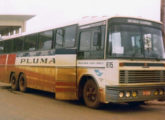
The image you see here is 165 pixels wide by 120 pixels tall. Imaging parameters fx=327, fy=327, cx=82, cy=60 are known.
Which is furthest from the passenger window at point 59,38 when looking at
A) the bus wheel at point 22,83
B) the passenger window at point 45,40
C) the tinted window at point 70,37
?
the bus wheel at point 22,83

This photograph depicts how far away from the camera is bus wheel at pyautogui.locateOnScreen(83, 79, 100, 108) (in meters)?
10.6

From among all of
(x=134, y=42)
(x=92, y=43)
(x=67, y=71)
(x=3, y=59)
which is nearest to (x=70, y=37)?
(x=67, y=71)

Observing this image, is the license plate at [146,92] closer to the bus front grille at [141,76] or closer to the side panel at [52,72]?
the bus front grille at [141,76]

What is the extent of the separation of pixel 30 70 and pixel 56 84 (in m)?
4.08

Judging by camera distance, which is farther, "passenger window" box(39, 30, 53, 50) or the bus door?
"passenger window" box(39, 30, 53, 50)

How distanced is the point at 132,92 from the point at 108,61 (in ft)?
3.86

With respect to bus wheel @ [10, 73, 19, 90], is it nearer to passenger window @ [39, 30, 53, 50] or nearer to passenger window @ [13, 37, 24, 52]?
passenger window @ [13, 37, 24, 52]

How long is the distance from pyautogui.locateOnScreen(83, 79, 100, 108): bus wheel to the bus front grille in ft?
4.13

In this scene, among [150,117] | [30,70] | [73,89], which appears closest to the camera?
[150,117]

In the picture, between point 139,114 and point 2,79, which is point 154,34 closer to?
point 139,114

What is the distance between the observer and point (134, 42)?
1024cm

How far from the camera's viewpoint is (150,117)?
30.9 feet

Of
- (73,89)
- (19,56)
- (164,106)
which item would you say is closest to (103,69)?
(73,89)

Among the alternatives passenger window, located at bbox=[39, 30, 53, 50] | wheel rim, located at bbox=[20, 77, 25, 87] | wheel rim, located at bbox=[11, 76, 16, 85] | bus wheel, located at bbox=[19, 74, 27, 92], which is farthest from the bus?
wheel rim, located at bbox=[11, 76, 16, 85]
